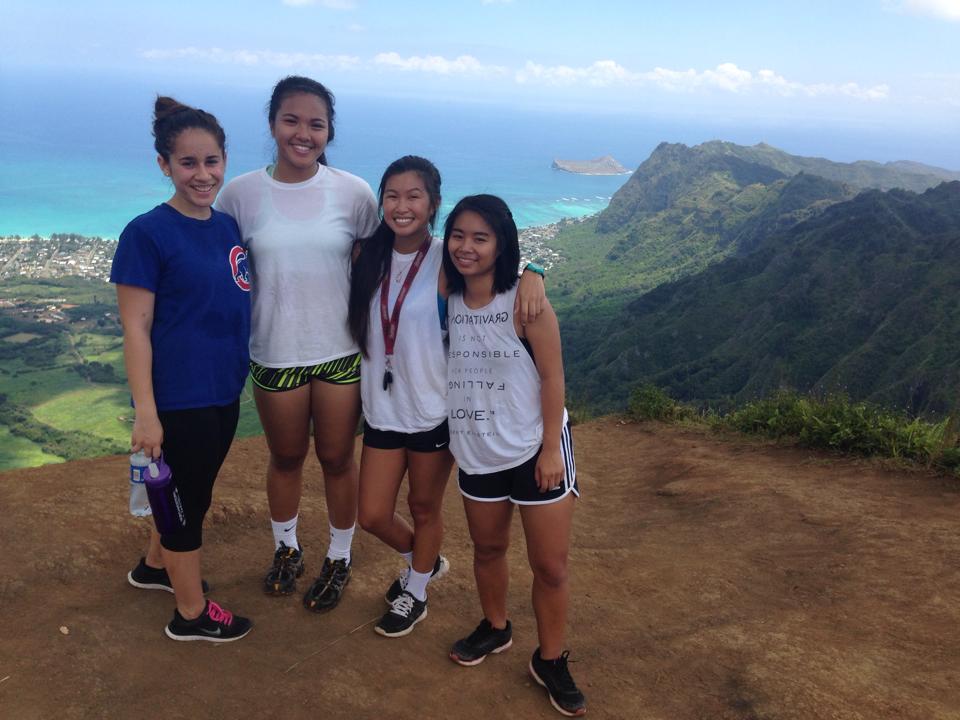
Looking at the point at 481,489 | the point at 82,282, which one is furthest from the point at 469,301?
the point at 82,282

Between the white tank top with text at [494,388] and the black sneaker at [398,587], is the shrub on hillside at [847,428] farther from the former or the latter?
the white tank top with text at [494,388]

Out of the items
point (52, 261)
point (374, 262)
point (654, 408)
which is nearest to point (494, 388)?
point (374, 262)

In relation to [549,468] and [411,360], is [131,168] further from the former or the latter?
[549,468]

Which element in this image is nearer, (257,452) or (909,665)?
(909,665)

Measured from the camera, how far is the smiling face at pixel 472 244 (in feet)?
8.63

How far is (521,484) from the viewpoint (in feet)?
9.02

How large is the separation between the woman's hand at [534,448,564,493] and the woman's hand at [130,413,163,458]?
151 centimetres

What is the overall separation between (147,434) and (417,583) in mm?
1520

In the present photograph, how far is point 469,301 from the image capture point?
2760mm

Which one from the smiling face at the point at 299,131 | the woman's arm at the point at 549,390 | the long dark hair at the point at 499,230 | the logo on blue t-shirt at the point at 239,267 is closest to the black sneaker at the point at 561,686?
the woman's arm at the point at 549,390

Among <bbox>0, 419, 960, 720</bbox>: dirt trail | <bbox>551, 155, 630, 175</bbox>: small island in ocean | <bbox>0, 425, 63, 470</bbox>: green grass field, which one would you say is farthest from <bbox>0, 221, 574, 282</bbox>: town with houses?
<bbox>551, 155, 630, 175</bbox>: small island in ocean

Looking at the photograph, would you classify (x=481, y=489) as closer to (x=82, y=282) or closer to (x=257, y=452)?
(x=257, y=452)

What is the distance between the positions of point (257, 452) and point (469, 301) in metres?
4.44

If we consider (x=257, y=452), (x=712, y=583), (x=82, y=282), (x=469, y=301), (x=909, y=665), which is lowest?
(x=82, y=282)
